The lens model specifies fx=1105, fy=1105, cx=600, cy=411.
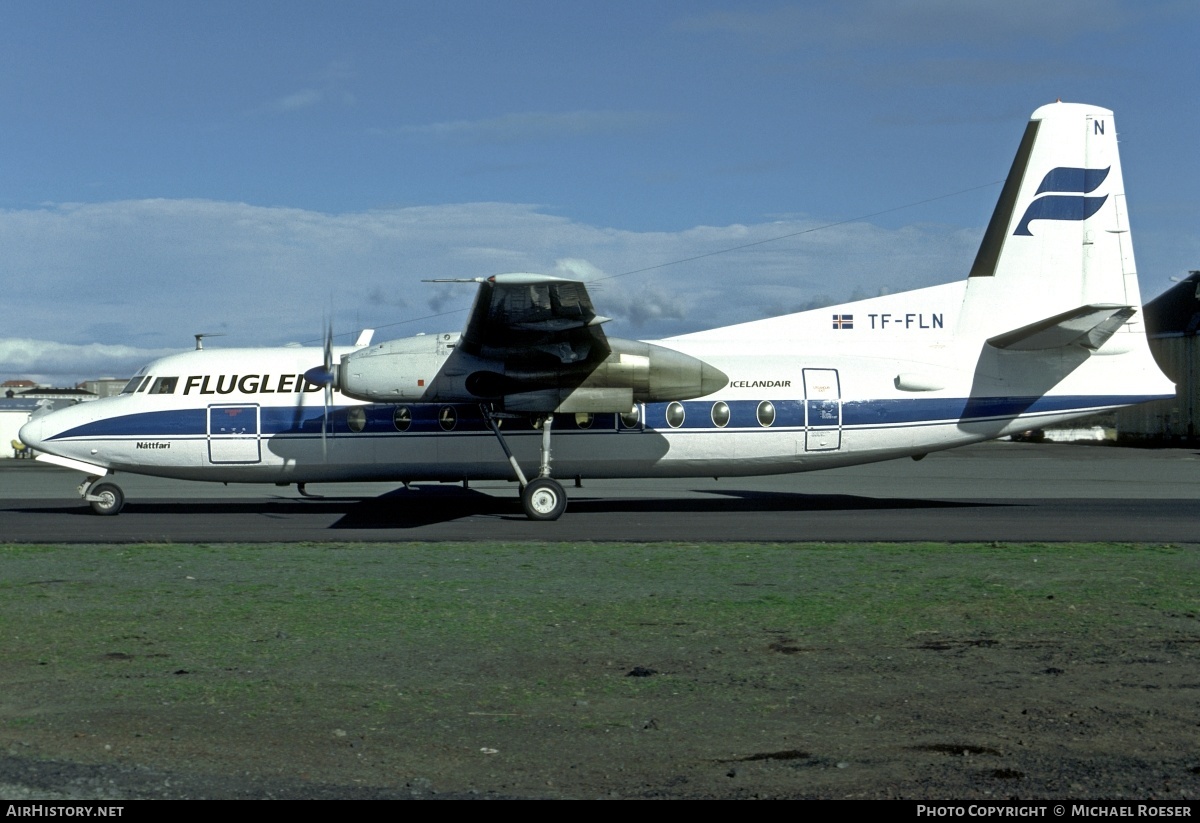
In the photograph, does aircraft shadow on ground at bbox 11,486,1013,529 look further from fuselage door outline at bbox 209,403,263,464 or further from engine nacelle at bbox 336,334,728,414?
engine nacelle at bbox 336,334,728,414

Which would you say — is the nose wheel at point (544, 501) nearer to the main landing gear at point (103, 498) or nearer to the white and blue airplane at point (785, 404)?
the white and blue airplane at point (785, 404)

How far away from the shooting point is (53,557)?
538 inches

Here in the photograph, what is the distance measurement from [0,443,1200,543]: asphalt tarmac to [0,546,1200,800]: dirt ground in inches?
143

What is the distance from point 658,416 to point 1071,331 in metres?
7.27

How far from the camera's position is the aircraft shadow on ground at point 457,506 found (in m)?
20.0

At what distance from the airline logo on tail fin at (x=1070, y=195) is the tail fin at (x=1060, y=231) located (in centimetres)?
2

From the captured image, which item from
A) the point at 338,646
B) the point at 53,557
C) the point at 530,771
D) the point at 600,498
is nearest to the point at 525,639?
the point at 338,646

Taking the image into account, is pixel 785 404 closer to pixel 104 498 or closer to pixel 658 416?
pixel 658 416

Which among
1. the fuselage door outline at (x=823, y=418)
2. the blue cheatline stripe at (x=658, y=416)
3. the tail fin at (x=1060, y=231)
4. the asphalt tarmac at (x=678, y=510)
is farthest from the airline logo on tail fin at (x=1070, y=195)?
the asphalt tarmac at (x=678, y=510)

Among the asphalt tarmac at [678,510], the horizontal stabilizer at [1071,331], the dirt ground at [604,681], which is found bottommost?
the dirt ground at [604,681]

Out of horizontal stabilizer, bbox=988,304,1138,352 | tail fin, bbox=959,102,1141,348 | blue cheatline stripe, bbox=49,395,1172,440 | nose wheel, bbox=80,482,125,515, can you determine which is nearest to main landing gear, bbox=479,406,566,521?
blue cheatline stripe, bbox=49,395,1172,440
